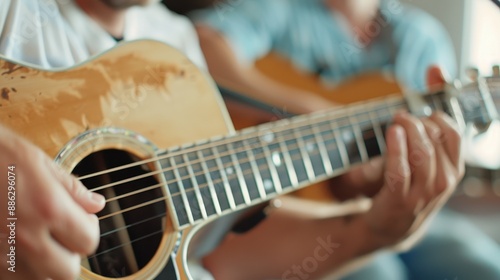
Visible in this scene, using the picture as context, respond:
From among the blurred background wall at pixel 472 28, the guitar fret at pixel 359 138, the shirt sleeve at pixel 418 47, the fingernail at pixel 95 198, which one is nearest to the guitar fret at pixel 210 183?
the fingernail at pixel 95 198

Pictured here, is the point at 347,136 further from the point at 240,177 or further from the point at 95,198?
the point at 95,198

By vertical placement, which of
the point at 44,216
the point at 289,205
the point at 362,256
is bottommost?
the point at 362,256

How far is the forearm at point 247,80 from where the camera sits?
2.04 ft

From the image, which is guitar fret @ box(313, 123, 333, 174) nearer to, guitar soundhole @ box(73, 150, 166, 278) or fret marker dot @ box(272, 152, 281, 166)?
fret marker dot @ box(272, 152, 281, 166)

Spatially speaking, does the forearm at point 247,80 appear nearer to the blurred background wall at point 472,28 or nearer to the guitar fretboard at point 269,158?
the guitar fretboard at point 269,158

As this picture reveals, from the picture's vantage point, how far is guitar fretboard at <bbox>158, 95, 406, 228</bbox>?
520mm

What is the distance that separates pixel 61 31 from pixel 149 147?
0.50 feet

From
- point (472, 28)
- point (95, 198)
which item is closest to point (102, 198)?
point (95, 198)

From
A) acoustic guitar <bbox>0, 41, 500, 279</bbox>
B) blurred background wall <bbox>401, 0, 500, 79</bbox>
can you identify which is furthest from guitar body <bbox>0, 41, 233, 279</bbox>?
blurred background wall <bbox>401, 0, 500, 79</bbox>

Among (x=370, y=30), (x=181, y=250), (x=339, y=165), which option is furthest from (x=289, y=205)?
(x=370, y=30)

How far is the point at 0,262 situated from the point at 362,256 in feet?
1.59

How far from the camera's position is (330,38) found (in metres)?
0.75

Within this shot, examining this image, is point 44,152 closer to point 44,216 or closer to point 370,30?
point 44,216

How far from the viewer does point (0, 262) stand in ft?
1.36
